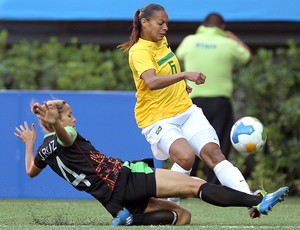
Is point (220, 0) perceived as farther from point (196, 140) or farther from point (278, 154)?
point (196, 140)

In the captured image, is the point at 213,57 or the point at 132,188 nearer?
the point at 132,188

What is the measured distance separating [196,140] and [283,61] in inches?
171

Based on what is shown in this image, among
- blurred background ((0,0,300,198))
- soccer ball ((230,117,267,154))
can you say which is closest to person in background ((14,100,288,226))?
soccer ball ((230,117,267,154))

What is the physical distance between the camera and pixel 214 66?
1155 centimetres

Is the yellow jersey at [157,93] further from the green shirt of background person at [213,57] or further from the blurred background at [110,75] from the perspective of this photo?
the green shirt of background person at [213,57]

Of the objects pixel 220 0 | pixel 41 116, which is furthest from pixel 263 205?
pixel 220 0

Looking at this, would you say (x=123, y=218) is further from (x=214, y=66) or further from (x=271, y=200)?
(x=214, y=66)

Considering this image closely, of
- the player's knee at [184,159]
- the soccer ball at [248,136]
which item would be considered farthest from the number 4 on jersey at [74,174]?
the soccer ball at [248,136]

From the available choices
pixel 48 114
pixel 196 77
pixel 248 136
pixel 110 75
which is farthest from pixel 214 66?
pixel 48 114

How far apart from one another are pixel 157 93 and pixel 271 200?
65.5 inches

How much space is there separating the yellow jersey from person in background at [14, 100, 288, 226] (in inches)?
29.6

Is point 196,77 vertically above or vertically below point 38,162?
above

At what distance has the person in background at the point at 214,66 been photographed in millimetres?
11547

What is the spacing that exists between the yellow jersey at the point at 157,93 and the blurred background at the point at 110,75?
2.82 metres
